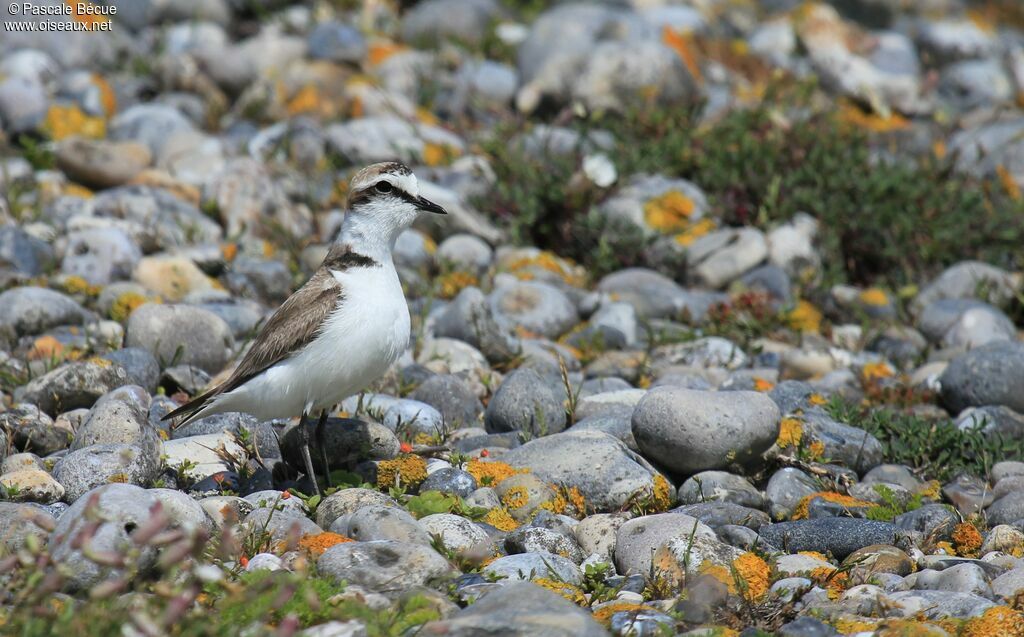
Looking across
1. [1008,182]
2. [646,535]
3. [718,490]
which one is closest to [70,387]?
[646,535]

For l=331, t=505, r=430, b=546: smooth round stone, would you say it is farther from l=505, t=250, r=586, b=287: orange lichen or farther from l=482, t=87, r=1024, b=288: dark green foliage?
l=482, t=87, r=1024, b=288: dark green foliage

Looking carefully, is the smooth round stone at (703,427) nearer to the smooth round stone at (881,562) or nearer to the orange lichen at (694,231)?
the smooth round stone at (881,562)

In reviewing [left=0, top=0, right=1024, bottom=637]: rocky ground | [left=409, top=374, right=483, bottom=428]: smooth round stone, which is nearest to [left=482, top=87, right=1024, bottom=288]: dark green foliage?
[left=0, top=0, right=1024, bottom=637]: rocky ground

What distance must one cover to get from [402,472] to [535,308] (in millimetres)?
2898

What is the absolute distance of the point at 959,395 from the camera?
7.33 m

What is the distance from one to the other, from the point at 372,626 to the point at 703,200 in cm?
667

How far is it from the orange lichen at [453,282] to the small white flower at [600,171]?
1427 mm

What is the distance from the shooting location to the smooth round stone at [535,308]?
8.40 m

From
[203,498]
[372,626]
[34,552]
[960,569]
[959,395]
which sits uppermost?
[34,552]

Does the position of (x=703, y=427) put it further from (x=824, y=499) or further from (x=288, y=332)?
(x=288, y=332)

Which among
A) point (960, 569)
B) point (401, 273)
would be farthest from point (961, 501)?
point (401, 273)

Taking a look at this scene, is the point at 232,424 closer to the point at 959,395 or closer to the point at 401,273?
the point at 401,273

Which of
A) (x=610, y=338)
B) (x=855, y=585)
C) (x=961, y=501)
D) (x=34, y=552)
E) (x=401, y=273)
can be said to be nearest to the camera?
(x=34, y=552)

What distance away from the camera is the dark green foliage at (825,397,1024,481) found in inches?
255
